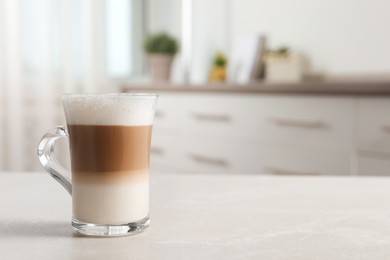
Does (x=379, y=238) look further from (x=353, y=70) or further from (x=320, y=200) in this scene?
(x=353, y=70)

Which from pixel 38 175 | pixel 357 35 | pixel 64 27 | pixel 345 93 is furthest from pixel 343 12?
pixel 38 175

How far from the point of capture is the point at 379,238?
0.56 meters

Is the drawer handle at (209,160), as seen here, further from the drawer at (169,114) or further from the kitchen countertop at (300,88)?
the kitchen countertop at (300,88)

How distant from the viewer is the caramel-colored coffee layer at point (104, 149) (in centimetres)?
58

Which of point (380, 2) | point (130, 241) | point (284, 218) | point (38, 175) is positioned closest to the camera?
point (130, 241)

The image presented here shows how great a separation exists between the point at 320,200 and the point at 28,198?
39 centimetres

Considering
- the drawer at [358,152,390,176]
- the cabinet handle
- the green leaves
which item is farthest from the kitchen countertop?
the green leaves

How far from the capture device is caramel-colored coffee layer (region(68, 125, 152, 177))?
1.91 feet

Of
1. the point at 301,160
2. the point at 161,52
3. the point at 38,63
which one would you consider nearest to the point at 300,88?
the point at 301,160

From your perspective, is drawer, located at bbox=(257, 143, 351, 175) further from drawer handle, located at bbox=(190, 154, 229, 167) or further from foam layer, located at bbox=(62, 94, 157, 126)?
foam layer, located at bbox=(62, 94, 157, 126)

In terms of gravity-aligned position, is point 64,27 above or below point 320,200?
above

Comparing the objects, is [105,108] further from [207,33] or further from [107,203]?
[207,33]

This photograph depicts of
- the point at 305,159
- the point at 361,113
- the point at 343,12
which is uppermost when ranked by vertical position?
the point at 343,12

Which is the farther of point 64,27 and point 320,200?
point 64,27
